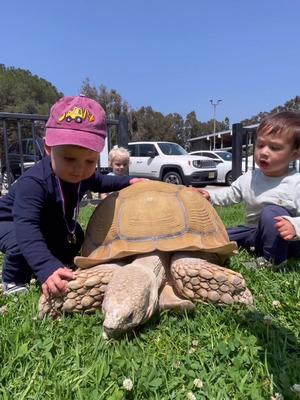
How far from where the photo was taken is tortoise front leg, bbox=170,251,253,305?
2.16 meters

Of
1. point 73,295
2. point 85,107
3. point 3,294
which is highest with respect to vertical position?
point 85,107

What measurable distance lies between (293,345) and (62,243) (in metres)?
1.62

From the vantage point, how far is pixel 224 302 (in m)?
2.21

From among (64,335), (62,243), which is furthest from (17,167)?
(64,335)

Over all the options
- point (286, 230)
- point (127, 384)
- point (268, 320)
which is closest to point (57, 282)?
point (127, 384)

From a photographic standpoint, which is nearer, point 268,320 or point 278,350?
point 278,350

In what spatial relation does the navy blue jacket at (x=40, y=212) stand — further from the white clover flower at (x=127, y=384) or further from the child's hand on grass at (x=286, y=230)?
the child's hand on grass at (x=286, y=230)

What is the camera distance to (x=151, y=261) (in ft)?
7.40

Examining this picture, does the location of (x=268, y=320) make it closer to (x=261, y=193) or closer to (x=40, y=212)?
(x=40, y=212)

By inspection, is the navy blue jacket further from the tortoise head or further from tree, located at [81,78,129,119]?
tree, located at [81,78,129,119]

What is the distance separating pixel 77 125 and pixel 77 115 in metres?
0.07

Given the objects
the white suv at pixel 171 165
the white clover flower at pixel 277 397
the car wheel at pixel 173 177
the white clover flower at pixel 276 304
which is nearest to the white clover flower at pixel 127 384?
the white clover flower at pixel 277 397

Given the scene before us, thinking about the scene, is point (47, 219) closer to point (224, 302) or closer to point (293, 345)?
point (224, 302)

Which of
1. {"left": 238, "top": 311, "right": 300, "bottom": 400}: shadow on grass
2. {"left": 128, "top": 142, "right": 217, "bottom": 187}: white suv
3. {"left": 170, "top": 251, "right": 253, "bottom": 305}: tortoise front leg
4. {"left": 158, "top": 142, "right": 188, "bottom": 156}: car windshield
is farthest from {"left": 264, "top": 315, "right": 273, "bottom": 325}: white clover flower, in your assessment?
{"left": 158, "top": 142, "right": 188, "bottom": 156}: car windshield
